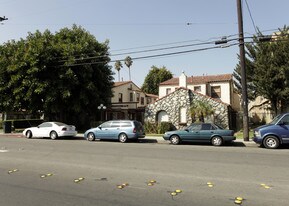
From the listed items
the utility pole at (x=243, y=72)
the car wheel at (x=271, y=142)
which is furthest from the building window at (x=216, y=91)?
the car wheel at (x=271, y=142)

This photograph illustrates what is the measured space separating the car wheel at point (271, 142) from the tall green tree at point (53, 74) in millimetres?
15267

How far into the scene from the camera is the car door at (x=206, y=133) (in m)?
17.9

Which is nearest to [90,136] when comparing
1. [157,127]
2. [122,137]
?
[122,137]

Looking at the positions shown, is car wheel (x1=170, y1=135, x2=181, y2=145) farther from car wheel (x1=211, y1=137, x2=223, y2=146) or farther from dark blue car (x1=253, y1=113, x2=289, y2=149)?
dark blue car (x1=253, y1=113, x2=289, y2=149)

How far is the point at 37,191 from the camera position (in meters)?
6.91

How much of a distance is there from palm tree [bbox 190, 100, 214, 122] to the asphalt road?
16083 mm

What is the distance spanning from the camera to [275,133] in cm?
1573

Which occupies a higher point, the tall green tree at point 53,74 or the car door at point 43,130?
the tall green tree at point 53,74

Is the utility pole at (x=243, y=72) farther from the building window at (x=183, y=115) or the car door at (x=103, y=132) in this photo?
the building window at (x=183, y=115)

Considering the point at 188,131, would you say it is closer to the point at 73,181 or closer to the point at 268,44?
the point at 73,181

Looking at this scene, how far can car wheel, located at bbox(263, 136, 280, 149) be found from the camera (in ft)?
51.4

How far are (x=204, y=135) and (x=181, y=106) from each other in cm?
1232

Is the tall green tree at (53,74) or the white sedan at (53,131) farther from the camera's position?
the tall green tree at (53,74)

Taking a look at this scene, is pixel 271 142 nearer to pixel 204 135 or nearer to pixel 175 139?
pixel 204 135
